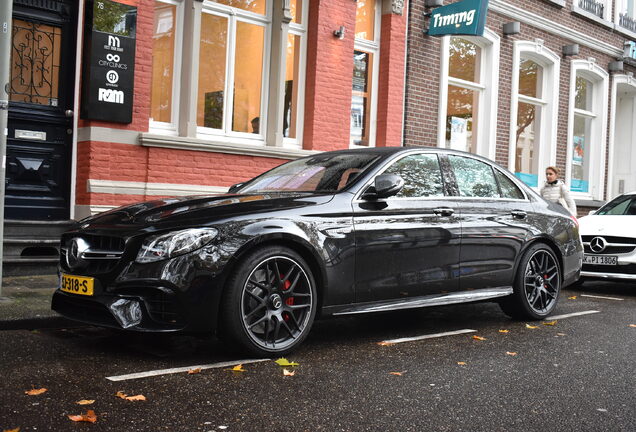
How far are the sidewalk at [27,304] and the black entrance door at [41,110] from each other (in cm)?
141

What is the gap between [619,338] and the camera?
6.66m

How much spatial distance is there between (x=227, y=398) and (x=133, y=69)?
684cm

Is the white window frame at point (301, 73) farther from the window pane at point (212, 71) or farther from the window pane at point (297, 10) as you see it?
the window pane at point (212, 71)

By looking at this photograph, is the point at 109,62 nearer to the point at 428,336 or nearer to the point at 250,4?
the point at 250,4

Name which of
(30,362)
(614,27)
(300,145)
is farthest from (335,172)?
(614,27)

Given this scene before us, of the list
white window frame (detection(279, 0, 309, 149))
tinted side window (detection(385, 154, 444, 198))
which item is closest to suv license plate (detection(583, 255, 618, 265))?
tinted side window (detection(385, 154, 444, 198))

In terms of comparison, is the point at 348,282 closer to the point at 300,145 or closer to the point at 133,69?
the point at 133,69

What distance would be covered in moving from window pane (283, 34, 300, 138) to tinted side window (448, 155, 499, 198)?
5.95 meters

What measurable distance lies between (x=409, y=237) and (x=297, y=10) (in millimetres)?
7669

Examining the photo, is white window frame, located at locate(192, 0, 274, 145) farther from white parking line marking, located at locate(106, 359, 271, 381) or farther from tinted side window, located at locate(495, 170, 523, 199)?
white parking line marking, located at locate(106, 359, 271, 381)

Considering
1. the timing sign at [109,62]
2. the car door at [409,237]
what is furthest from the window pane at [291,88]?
the car door at [409,237]

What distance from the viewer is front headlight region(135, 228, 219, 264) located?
4855 mm

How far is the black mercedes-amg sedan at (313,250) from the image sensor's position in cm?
488

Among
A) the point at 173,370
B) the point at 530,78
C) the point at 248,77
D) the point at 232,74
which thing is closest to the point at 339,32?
the point at 248,77
